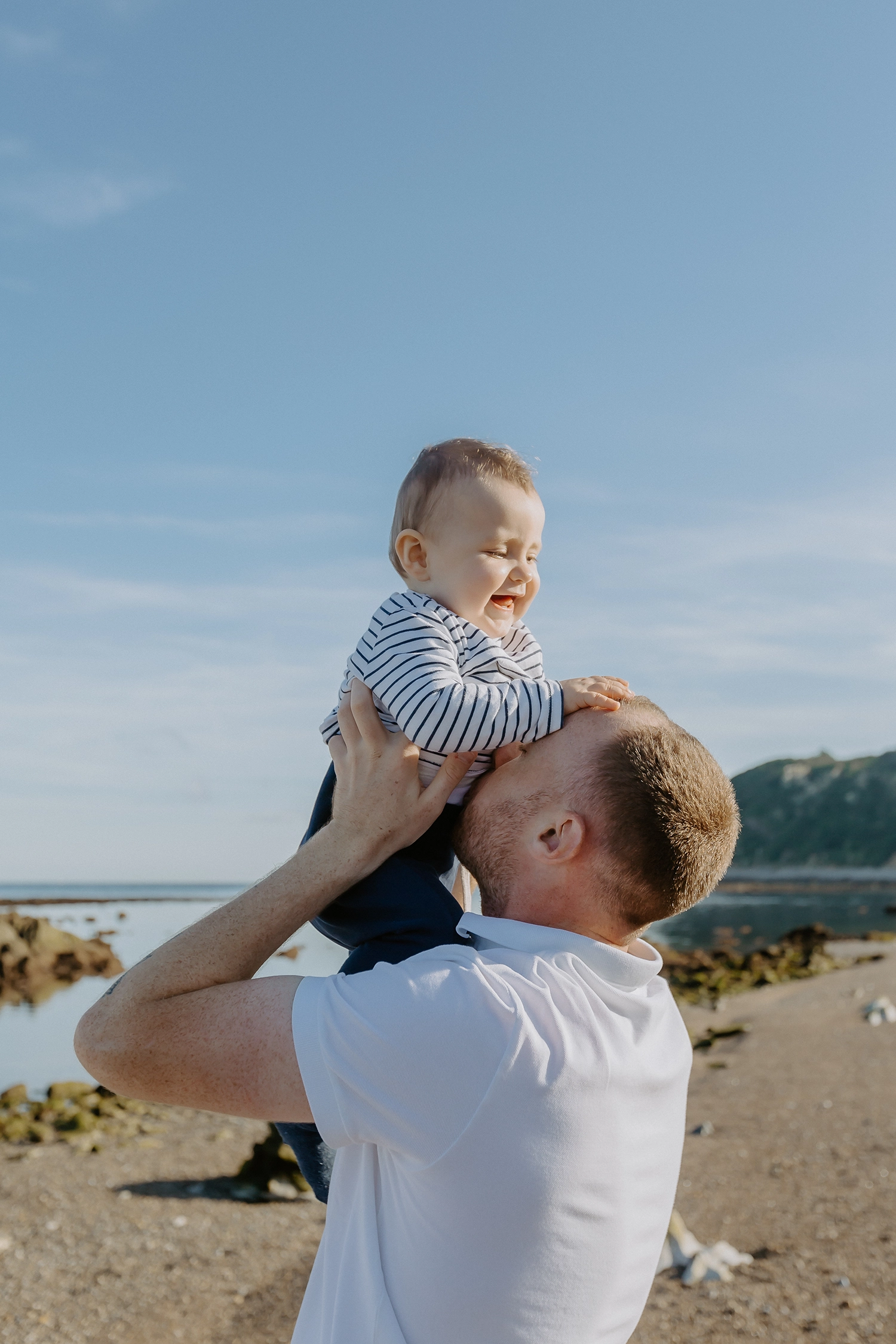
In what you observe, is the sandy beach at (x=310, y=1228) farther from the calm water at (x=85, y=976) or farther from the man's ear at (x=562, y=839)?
the man's ear at (x=562, y=839)

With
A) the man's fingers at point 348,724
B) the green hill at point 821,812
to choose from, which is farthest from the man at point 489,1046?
the green hill at point 821,812

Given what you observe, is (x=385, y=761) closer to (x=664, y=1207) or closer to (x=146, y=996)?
(x=146, y=996)

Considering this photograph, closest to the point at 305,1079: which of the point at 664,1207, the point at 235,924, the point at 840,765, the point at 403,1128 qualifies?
the point at 403,1128

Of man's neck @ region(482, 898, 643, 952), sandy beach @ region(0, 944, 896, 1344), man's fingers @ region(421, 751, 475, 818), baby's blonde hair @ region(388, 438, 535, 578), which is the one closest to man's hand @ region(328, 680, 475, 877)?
man's fingers @ region(421, 751, 475, 818)

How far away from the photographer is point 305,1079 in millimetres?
1868

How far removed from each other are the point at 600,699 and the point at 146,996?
1176mm

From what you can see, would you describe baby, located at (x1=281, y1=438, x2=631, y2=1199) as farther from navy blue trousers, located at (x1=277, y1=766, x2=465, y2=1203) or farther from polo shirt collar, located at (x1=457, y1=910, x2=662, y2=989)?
polo shirt collar, located at (x1=457, y1=910, x2=662, y2=989)

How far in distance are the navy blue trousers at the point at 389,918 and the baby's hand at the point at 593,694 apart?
48cm

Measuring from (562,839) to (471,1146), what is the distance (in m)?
0.64

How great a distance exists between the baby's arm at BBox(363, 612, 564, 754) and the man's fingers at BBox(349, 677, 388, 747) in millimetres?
32

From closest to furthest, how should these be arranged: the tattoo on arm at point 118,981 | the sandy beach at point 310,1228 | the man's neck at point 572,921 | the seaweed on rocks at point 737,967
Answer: the tattoo on arm at point 118,981 < the man's neck at point 572,921 < the sandy beach at point 310,1228 < the seaweed on rocks at point 737,967

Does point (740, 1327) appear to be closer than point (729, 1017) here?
Yes

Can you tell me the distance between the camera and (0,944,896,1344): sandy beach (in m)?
5.07

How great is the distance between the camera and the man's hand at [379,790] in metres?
2.33
